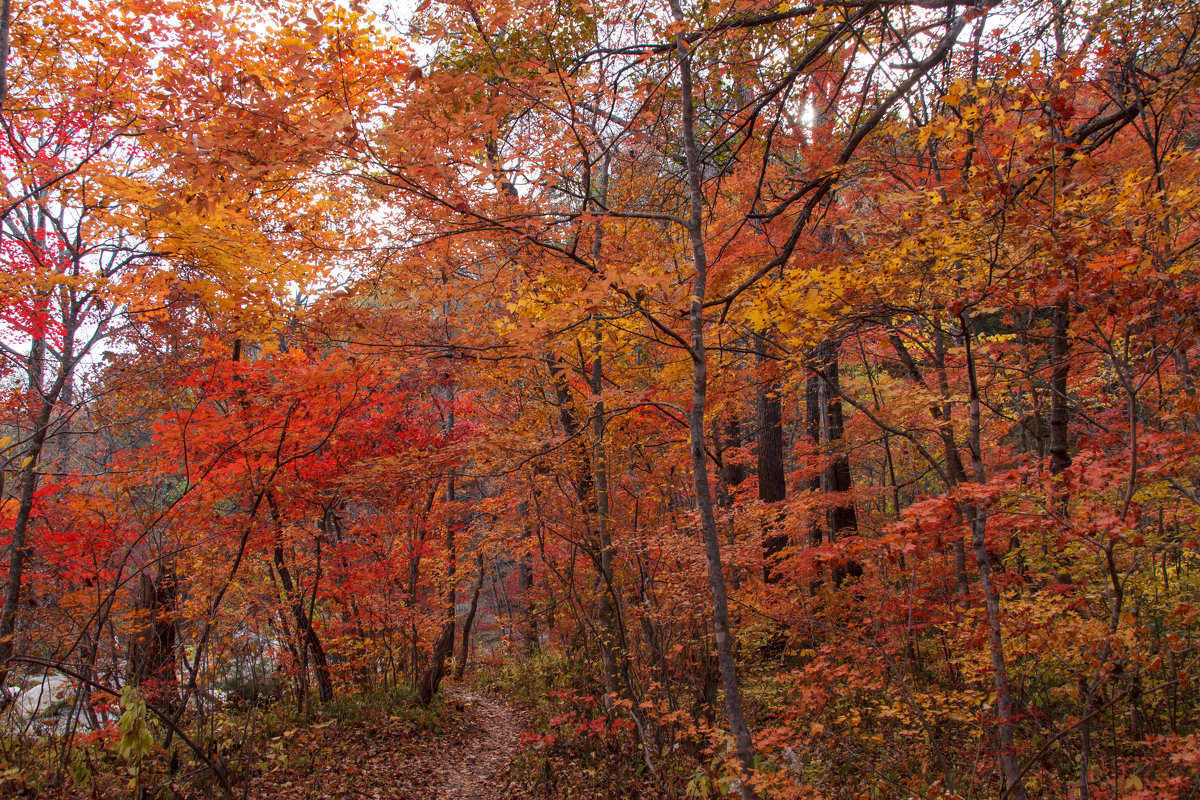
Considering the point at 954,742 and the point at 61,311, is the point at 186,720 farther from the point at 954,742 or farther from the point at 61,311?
the point at 954,742

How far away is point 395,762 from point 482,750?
4.50 ft

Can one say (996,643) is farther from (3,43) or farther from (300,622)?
(300,622)

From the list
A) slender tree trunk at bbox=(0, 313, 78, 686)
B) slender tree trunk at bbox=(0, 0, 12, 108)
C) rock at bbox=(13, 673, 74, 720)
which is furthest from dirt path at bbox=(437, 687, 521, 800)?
slender tree trunk at bbox=(0, 0, 12, 108)

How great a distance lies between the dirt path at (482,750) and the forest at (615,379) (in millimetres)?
85

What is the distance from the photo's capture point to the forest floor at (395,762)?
601 cm

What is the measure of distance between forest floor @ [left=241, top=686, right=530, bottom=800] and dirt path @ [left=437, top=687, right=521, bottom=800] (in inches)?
0.5

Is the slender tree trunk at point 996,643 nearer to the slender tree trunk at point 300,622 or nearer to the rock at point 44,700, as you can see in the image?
the rock at point 44,700

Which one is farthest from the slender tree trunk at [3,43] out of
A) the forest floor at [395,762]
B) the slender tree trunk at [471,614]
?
the slender tree trunk at [471,614]

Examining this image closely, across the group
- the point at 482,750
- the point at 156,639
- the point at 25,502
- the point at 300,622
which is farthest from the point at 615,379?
the point at 25,502

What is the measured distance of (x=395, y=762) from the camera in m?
7.02

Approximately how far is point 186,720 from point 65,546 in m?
2.29

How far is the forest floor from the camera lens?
6.01 metres

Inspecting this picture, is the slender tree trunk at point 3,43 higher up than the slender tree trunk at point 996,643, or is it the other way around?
the slender tree trunk at point 3,43

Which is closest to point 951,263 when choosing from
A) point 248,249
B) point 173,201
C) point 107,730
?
point 173,201
